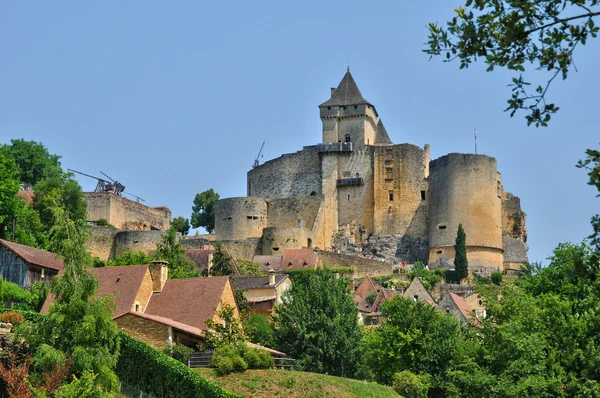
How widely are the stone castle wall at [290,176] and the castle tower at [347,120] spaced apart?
7.78ft

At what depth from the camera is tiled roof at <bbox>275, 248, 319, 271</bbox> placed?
68375 mm

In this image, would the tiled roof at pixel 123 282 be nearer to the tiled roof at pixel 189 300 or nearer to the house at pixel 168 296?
the house at pixel 168 296


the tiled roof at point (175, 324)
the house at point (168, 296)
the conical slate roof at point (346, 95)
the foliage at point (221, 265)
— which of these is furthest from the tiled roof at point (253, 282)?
the conical slate roof at point (346, 95)

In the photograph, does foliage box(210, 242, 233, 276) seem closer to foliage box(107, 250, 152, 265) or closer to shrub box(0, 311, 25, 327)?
foliage box(107, 250, 152, 265)

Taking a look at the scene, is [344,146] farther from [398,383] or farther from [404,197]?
[398,383]

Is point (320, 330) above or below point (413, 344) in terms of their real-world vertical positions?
above

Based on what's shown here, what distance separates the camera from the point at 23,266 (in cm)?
4384

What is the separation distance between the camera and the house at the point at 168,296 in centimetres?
3372

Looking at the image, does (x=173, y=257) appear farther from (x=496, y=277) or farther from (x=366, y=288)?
(x=496, y=277)

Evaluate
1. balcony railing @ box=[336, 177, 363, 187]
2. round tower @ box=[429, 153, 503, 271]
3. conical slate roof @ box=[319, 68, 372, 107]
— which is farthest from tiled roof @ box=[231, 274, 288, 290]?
conical slate roof @ box=[319, 68, 372, 107]

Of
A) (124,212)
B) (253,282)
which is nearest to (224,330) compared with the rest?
(253,282)

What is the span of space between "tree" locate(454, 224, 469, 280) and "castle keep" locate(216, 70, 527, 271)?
1.75 m

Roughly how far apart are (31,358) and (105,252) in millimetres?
46588

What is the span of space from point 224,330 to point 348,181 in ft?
164
